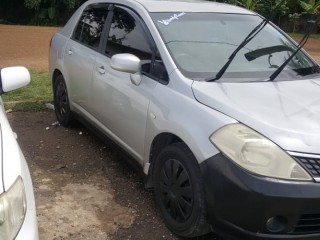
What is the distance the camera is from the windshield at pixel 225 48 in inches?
146

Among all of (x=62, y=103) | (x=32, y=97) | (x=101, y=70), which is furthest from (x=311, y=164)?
(x=32, y=97)

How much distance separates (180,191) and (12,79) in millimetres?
1389

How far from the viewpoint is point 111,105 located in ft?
14.2

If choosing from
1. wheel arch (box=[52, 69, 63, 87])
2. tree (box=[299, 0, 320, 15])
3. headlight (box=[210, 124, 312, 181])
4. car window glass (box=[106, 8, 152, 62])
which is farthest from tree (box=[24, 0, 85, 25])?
headlight (box=[210, 124, 312, 181])

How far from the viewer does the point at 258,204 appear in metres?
2.72

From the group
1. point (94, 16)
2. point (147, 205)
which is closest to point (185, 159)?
point (147, 205)

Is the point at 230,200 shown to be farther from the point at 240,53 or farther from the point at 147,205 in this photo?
the point at 240,53

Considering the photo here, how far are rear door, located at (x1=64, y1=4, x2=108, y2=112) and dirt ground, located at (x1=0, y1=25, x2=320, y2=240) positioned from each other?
53 centimetres

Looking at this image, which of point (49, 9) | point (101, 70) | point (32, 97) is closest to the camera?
point (101, 70)

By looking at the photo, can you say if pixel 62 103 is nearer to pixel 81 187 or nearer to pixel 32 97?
pixel 32 97

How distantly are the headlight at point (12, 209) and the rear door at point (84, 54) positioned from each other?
270 cm

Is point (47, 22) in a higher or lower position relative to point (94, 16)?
lower

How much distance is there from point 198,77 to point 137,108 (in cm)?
61

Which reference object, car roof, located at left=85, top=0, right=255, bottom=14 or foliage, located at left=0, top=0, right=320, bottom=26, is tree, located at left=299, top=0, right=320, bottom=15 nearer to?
foliage, located at left=0, top=0, right=320, bottom=26
